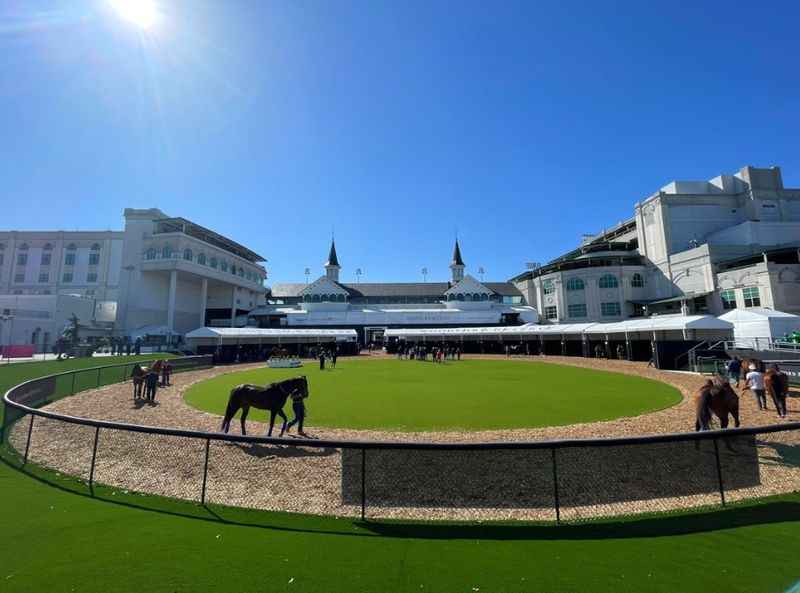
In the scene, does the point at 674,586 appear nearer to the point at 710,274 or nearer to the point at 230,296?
the point at 710,274

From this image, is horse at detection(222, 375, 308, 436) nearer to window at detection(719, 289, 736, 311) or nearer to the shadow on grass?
the shadow on grass

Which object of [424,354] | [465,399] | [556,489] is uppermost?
[424,354]

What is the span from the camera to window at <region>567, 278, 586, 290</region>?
169ft

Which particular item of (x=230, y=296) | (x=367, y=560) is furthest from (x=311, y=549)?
(x=230, y=296)

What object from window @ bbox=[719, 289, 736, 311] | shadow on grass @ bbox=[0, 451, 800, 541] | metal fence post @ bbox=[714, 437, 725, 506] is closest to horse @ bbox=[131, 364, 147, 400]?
shadow on grass @ bbox=[0, 451, 800, 541]

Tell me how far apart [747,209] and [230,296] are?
7733cm

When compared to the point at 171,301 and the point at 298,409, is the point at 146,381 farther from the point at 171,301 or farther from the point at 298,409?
the point at 171,301

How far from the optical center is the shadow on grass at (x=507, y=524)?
3932mm

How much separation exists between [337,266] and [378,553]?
75.3 metres

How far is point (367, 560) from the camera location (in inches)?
133

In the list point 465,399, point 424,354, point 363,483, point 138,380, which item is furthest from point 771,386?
point 424,354

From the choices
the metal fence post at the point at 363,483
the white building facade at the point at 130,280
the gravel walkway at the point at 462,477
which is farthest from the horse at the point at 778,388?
the white building facade at the point at 130,280

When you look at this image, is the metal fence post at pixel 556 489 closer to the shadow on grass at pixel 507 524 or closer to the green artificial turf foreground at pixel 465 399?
the shadow on grass at pixel 507 524

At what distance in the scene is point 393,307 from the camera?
6225 centimetres
